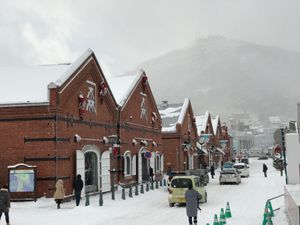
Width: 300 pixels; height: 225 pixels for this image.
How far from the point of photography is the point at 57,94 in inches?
978

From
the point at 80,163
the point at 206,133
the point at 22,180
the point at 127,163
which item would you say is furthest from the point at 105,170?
the point at 206,133

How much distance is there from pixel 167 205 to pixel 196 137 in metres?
41.7

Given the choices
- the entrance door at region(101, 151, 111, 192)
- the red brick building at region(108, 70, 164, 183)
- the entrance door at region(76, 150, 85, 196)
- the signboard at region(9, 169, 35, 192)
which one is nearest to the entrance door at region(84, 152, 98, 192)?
the entrance door at region(101, 151, 111, 192)

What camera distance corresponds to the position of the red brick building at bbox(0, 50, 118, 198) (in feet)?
81.5

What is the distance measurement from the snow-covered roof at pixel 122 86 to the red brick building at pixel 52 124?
21.2 feet

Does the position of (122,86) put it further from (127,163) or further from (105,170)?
(105,170)

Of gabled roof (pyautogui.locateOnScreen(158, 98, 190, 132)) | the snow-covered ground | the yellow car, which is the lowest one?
the snow-covered ground

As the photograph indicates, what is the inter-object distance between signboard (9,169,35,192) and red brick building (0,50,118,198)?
0.40 feet

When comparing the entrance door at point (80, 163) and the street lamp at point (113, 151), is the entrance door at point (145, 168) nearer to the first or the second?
the street lamp at point (113, 151)

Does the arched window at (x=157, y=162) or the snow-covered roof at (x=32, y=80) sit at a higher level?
the snow-covered roof at (x=32, y=80)

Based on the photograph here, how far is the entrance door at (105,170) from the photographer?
101 feet

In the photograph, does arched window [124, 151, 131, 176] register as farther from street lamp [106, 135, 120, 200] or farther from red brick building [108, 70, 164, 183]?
street lamp [106, 135, 120, 200]

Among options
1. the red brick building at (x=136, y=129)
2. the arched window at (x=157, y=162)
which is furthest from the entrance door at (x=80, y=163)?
the arched window at (x=157, y=162)

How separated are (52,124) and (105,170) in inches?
291
